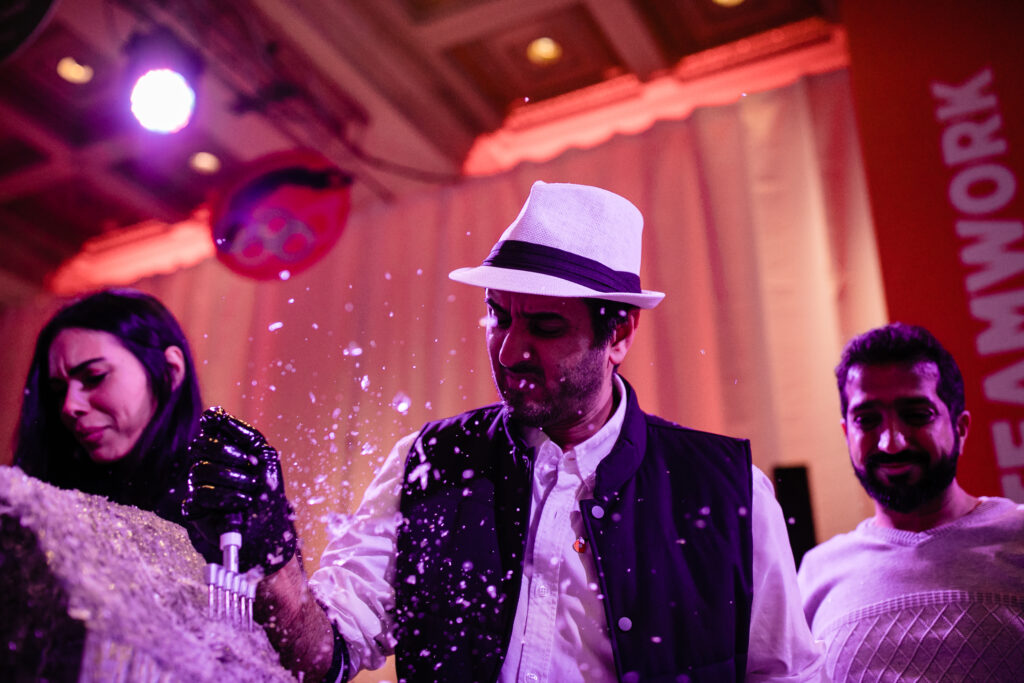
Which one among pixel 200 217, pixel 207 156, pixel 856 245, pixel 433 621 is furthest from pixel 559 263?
pixel 200 217

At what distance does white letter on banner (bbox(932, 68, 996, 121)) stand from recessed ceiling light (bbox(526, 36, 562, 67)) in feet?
6.26

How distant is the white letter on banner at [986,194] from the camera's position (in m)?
2.82

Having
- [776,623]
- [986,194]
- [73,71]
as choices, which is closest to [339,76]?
[73,71]

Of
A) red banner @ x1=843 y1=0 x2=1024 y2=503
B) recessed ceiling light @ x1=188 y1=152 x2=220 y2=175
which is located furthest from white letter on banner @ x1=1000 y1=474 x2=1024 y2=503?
recessed ceiling light @ x1=188 y1=152 x2=220 y2=175

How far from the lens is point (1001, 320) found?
269cm

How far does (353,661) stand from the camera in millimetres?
1552

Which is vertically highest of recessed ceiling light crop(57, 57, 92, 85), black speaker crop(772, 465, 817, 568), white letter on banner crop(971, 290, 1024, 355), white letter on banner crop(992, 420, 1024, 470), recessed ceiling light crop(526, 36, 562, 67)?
recessed ceiling light crop(57, 57, 92, 85)

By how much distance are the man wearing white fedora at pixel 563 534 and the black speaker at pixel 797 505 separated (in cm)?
117

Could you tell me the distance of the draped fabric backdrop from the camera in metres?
3.69

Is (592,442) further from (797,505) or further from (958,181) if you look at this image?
(958,181)

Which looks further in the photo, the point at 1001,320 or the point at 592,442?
the point at 1001,320

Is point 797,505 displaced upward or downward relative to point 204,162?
downward

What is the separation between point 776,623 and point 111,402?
5.23 feet

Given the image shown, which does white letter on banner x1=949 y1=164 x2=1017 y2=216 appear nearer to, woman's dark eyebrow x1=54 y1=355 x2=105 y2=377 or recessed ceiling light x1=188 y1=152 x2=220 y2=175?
woman's dark eyebrow x1=54 y1=355 x2=105 y2=377
